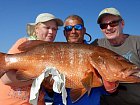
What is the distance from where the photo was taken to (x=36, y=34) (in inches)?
252

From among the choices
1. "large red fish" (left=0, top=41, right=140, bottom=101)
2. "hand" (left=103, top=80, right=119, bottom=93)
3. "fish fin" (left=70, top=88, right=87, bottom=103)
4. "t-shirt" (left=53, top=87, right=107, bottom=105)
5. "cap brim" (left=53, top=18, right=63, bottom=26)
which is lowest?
"t-shirt" (left=53, top=87, right=107, bottom=105)

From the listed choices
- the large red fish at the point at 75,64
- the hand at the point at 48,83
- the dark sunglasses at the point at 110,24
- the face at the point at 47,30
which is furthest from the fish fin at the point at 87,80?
the dark sunglasses at the point at 110,24

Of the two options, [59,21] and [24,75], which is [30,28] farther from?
[24,75]

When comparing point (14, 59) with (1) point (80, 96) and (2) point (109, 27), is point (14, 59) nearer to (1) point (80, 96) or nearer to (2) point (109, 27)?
(1) point (80, 96)

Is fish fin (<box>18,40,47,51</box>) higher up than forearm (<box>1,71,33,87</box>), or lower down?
higher up

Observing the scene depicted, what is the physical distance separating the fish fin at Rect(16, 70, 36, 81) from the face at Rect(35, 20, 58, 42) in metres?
1.19

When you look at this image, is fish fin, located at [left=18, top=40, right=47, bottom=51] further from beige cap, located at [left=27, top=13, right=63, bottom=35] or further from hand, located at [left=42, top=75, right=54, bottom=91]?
beige cap, located at [left=27, top=13, right=63, bottom=35]

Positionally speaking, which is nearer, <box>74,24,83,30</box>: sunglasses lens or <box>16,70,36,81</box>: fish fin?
<box>16,70,36,81</box>: fish fin

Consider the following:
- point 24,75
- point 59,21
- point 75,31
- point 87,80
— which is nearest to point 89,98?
point 87,80

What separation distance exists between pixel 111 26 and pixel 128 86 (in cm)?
159

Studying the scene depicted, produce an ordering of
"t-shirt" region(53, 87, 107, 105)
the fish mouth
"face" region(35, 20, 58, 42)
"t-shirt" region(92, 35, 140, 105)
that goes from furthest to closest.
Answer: "t-shirt" region(92, 35, 140, 105) < "face" region(35, 20, 58, 42) < "t-shirt" region(53, 87, 107, 105) < the fish mouth

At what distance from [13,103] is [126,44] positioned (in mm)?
3187

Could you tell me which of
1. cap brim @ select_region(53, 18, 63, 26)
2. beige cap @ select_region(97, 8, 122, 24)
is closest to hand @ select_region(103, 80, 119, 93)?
cap brim @ select_region(53, 18, 63, 26)

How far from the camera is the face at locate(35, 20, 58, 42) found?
6.35m
